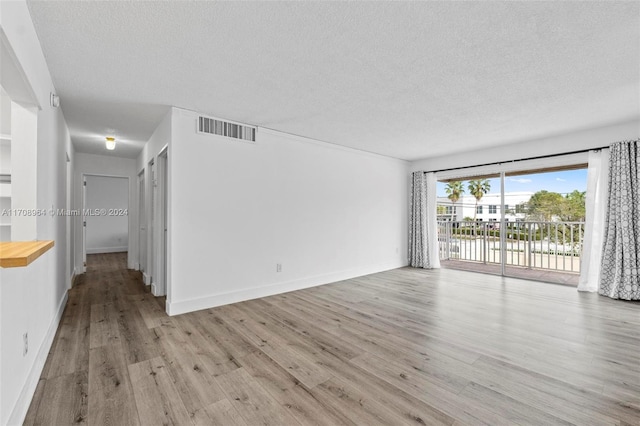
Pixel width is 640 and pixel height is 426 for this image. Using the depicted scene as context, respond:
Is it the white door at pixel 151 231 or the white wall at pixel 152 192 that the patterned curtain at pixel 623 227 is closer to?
the white wall at pixel 152 192

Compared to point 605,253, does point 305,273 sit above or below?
below

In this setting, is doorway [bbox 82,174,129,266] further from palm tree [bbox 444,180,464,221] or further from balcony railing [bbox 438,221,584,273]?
balcony railing [bbox 438,221,584,273]

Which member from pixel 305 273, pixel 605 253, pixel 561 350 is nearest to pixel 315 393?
pixel 561 350

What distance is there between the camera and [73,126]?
4.14 m

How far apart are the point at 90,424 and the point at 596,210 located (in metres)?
6.09

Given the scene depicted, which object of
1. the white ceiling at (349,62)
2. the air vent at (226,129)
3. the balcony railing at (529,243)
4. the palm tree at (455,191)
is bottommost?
the balcony railing at (529,243)

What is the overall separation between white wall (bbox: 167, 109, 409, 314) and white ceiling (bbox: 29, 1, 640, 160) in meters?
0.58

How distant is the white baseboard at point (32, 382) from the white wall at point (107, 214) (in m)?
6.62

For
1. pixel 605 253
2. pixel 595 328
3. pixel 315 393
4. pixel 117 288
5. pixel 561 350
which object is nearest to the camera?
pixel 315 393

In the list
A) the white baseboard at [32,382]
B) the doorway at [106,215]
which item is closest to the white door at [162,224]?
the white baseboard at [32,382]

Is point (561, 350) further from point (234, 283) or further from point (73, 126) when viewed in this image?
point (73, 126)

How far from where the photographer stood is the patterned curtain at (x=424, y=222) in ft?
20.3

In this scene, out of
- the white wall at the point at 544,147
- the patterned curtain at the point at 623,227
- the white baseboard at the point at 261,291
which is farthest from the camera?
the white wall at the point at 544,147

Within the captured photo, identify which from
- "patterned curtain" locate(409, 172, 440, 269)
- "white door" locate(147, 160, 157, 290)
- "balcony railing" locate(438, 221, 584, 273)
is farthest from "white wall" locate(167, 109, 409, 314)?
"balcony railing" locate(438, 221, 584, 273)
